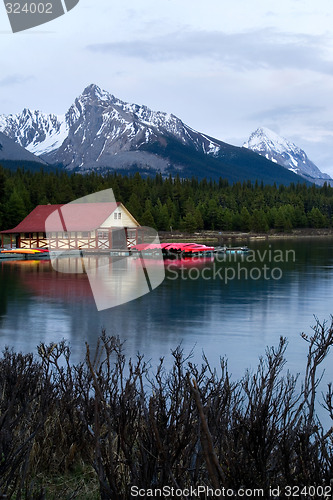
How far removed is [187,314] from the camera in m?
21.3

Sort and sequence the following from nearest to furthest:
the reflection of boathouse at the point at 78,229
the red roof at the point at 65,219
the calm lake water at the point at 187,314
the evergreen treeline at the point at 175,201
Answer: the calm lake water at the point at 187,314, the red roof at the point at 65,219, the reflection of boathouse at the point at 78,229, the evergreen treeline at the point at 175,201

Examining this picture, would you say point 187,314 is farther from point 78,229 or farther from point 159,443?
point 78,229

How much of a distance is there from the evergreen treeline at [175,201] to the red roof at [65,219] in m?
9.28

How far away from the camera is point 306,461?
13.4 ft

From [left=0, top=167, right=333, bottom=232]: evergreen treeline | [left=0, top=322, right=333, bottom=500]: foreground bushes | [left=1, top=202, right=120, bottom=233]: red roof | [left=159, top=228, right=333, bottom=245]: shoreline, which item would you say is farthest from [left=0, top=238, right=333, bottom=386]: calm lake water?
[left=159, top=228, right=333, bottom=245]: shoreline

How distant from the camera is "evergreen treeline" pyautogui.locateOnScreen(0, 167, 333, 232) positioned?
279 feet

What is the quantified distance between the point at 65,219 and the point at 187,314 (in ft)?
138

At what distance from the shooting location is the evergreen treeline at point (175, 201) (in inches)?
3346

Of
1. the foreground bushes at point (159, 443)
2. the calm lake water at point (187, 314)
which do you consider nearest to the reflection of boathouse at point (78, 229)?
the calm lake water at point (187, 314)

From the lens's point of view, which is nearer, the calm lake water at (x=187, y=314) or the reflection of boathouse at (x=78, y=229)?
the calm lake water at (x=187, y=314)

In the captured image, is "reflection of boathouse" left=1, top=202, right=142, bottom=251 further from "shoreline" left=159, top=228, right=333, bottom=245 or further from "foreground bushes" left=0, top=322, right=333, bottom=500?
"foreground bushes" left=0, top=322, right=333, bottom=500

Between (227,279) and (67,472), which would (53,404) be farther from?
(227,279)

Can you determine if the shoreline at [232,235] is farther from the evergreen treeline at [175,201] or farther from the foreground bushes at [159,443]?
the foreground bushes at [159,443]

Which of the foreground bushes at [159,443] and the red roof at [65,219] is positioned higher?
the red roof at [65,219]
